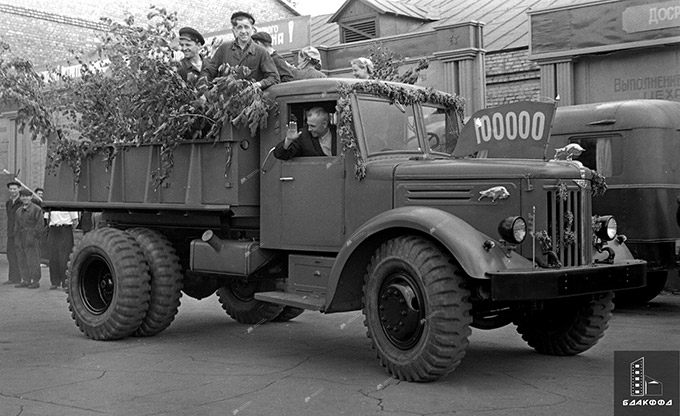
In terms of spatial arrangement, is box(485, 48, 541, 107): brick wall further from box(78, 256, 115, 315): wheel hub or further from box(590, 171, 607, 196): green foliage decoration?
box(590, 171, 607, 196): green foliage decoration

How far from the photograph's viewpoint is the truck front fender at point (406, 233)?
6344 mm

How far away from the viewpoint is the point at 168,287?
8688 mm

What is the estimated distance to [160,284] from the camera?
8.65 meters

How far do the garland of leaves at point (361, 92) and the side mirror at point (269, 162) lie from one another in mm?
765

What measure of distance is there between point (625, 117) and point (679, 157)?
0.80 m

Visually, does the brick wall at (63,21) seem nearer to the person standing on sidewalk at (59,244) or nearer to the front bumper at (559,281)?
the person standing on sidewalk at (59,244)

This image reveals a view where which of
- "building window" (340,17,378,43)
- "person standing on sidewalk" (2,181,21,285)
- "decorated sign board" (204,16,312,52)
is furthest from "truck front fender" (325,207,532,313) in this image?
"decorated sign board" (204,16,312,52)

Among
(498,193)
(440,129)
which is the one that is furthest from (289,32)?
(498,193)

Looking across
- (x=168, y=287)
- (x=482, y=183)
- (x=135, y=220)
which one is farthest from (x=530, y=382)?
(x=135, y=220)

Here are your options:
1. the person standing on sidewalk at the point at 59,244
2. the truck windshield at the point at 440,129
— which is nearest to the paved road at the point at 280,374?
the truck windshield at the point at 440,129

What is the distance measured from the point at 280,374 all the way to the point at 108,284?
264 cm

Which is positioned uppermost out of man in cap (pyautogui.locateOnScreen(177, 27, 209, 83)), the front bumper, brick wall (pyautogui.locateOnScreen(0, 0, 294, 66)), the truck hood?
brick wall (pyautogui.locateOnScreen(0, 0, 294, 66))

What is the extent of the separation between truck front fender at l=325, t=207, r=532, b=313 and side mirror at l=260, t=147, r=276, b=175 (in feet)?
4.05

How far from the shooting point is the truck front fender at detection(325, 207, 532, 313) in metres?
6.34
